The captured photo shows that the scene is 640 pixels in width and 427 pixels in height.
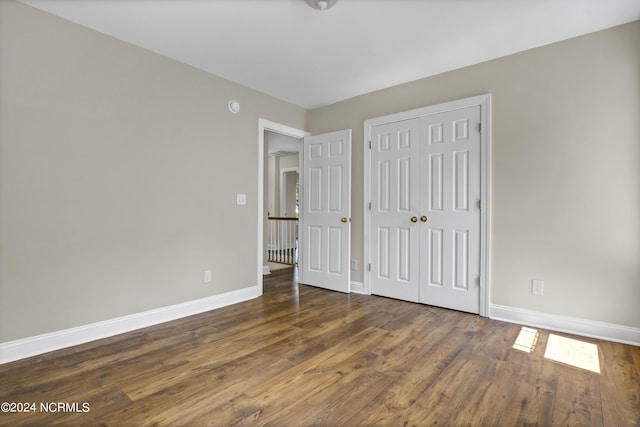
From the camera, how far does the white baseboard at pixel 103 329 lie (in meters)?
A: 2.18

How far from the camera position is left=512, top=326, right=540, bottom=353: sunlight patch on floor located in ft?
7.76

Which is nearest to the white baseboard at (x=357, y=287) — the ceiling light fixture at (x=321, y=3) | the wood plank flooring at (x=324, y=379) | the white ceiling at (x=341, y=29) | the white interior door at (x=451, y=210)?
the white interior door at (x=451, y=210)

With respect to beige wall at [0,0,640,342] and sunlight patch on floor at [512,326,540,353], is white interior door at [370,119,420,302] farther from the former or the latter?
sunlight patch on floor at [512,326,540,353]

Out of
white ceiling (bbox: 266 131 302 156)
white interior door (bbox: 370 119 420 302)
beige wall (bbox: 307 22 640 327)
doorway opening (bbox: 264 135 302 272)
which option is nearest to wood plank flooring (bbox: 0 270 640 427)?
beige wall (bbox: 307 22 640 327)

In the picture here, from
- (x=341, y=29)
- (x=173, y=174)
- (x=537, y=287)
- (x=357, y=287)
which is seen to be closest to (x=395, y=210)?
(x=357, y=287)

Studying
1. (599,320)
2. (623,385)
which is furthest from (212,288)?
(599,320)

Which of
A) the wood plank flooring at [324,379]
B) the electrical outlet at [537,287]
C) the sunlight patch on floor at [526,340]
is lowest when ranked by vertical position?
the wood plank flooring at [324,379]

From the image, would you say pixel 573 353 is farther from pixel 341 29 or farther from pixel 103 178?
pixel 103 178

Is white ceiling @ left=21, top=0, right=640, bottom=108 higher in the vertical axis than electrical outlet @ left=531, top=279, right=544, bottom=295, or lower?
higher

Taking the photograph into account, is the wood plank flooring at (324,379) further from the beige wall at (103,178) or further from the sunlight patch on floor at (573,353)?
the beige wall at (103,178)

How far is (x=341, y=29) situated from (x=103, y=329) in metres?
3.15

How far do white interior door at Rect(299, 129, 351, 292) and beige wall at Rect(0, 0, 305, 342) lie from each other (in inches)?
45.4

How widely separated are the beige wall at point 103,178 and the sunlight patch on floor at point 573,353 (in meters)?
3.03

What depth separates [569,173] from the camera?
8.78ft
